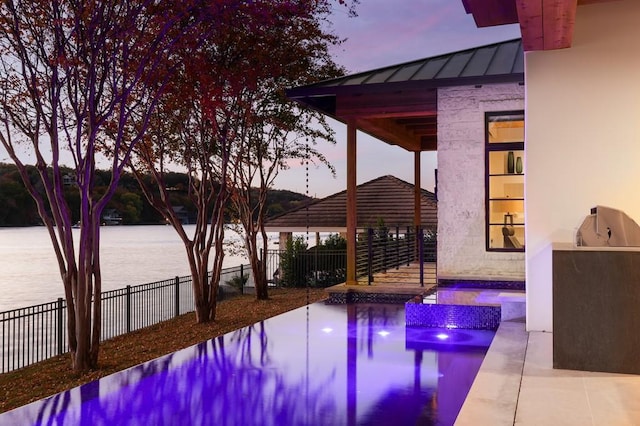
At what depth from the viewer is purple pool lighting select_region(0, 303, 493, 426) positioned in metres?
4.41

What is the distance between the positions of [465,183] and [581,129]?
385 centimetres

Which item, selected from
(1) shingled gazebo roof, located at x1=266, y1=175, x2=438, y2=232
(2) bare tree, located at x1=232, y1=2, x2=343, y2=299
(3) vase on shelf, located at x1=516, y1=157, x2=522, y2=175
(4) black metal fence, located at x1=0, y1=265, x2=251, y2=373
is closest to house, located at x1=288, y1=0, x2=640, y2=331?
(3) vase on shelf, located at x1=516, y1=157, x2=522, y2=175

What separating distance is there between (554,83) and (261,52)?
23.4ft

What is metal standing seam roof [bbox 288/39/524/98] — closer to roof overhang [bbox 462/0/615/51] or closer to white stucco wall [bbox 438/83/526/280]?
white stucco wall [bbox 438/83/526/280]

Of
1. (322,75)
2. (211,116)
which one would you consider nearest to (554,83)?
(211,116)

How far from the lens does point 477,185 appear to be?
30.6ft

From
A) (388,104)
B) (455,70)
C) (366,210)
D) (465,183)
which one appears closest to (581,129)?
(465,183)

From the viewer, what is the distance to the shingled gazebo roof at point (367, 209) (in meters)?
Result: 22.1

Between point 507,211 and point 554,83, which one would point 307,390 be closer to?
point 554,83

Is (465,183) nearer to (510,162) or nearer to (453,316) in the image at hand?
(510,162)

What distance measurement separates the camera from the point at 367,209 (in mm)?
23234

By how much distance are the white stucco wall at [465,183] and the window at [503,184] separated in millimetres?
102

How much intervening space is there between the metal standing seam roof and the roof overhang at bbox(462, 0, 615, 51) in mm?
3340

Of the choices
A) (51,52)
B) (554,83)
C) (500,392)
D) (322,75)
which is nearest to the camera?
(500,392)
